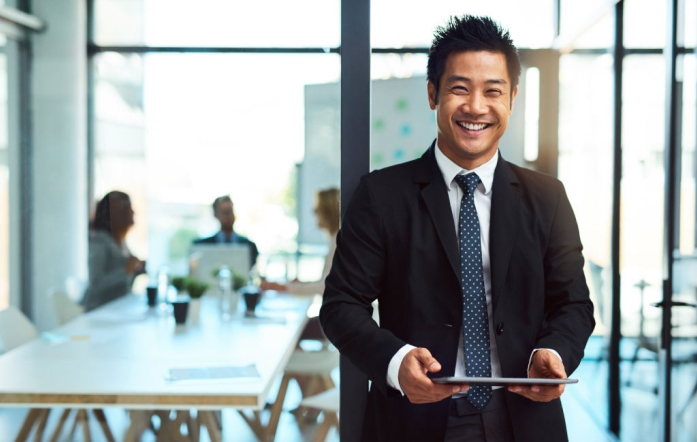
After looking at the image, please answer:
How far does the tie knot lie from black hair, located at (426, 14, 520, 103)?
0.80 ft

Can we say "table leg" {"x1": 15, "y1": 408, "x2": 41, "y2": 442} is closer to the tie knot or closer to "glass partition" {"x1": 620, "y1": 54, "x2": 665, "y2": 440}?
the tie knot

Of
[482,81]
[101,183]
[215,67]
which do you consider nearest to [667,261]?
[482,81]

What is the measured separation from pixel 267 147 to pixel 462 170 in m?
1.00

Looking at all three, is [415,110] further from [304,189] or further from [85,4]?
[85,4]

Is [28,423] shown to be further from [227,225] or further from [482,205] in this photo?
[482,205]

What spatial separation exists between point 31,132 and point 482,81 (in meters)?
1.78

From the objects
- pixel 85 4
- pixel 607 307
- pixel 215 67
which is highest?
pixel 85 4

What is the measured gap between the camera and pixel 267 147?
2.55 m

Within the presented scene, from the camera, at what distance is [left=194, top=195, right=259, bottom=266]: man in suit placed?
8.30ft

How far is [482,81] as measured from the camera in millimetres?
1678

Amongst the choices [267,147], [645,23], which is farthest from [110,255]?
[645,23]

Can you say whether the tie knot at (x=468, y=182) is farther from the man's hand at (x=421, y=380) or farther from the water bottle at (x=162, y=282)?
the water bottle at (x=162, y=282)

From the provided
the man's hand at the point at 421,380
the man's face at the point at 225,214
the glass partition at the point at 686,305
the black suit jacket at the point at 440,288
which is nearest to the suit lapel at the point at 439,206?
the black suit jacket at the point at 440,288

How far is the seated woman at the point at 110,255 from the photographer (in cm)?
246
